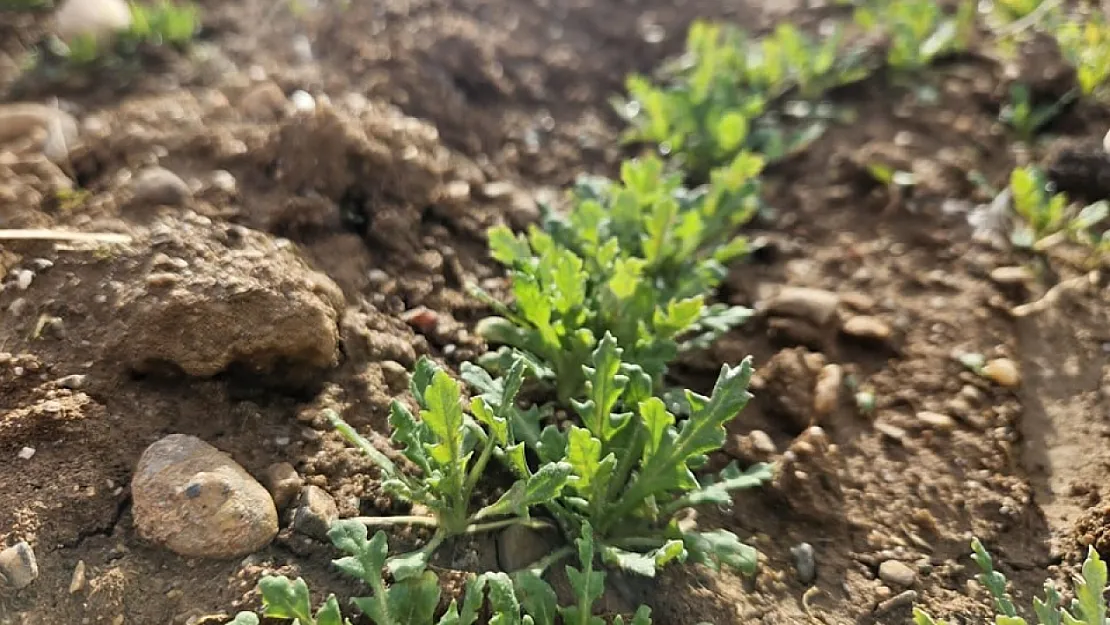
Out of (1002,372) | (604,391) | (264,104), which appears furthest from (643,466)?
(264,104)

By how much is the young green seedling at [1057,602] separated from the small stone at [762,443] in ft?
1.89

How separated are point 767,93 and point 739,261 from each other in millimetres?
1117

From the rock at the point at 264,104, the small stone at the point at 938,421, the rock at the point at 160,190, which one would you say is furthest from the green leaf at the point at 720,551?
the rock at the point at 264,104

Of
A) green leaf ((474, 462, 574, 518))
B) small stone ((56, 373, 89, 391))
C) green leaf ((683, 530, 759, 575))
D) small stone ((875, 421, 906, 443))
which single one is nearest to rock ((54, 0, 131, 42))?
small stone ((56, 373, 89, 391))

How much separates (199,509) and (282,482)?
20 cm

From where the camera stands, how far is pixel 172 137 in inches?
112

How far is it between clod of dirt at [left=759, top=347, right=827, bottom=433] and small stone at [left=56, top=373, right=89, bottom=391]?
73.8 inches

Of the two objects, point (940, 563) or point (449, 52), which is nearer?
point (940, 563)

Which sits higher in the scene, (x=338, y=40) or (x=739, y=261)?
(x=338, y=40)

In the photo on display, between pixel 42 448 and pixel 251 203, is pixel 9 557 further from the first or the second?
pixel 251 203

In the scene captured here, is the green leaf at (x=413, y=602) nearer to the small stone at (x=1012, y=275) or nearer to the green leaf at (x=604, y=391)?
the green leaf at (x=604, y=391)

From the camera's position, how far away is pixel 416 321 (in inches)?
102

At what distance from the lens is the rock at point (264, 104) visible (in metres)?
3.07

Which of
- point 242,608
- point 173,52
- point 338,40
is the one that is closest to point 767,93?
point 338,40
